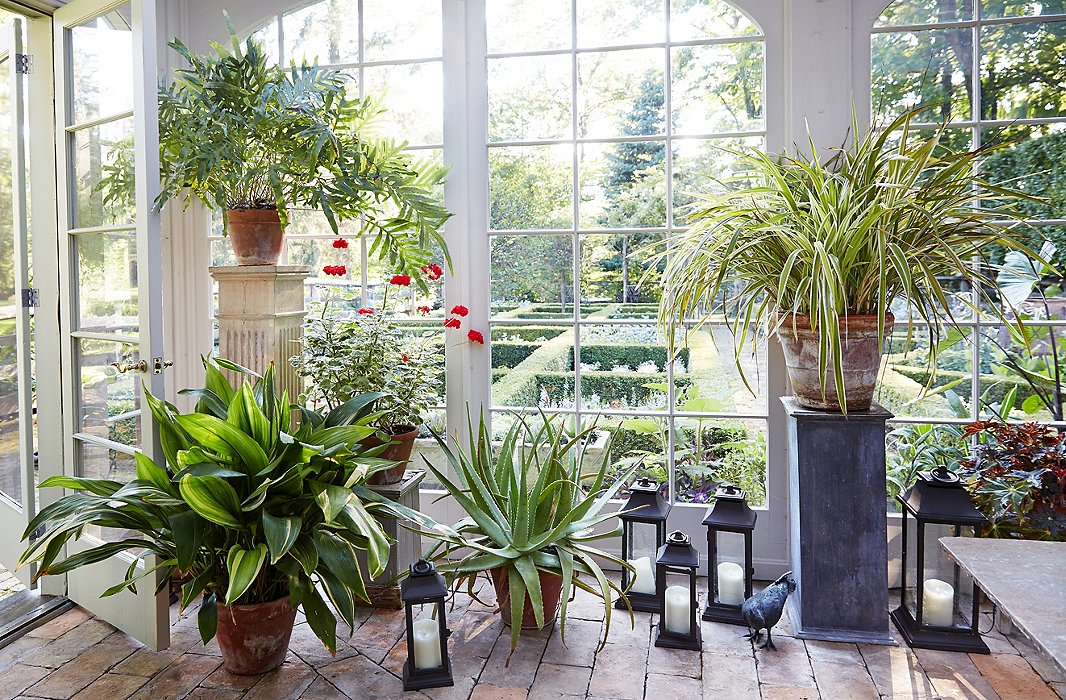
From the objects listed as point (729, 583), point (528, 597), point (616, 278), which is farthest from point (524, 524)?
point (616, 278)

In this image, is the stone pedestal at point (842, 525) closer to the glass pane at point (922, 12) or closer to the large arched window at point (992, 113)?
the large arched window at point (992, 113)

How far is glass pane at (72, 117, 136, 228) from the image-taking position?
245 centimetres

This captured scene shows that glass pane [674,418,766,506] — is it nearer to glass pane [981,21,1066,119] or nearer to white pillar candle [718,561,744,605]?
white pillar candle [718,561,744,605]

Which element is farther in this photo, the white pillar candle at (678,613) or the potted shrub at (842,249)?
the white pillar candle at (678,613)

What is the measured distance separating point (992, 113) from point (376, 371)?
8.00 ft

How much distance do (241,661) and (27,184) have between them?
1.93 metres

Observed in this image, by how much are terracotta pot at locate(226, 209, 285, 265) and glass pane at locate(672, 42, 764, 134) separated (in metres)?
1.63

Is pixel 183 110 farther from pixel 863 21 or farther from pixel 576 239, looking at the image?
pixel 863 21

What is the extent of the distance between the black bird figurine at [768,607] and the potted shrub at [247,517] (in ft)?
3.54

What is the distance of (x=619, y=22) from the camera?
301 centimetres

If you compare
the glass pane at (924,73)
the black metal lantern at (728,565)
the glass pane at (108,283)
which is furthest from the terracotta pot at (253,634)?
the glass pane at (924,73)

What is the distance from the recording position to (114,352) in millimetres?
2545

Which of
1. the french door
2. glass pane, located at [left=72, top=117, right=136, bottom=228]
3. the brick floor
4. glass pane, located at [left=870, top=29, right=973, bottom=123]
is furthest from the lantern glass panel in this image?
glass pane, located at [left=72, top=117, right=136, bottom=228]

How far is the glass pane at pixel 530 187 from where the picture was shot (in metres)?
3.09
